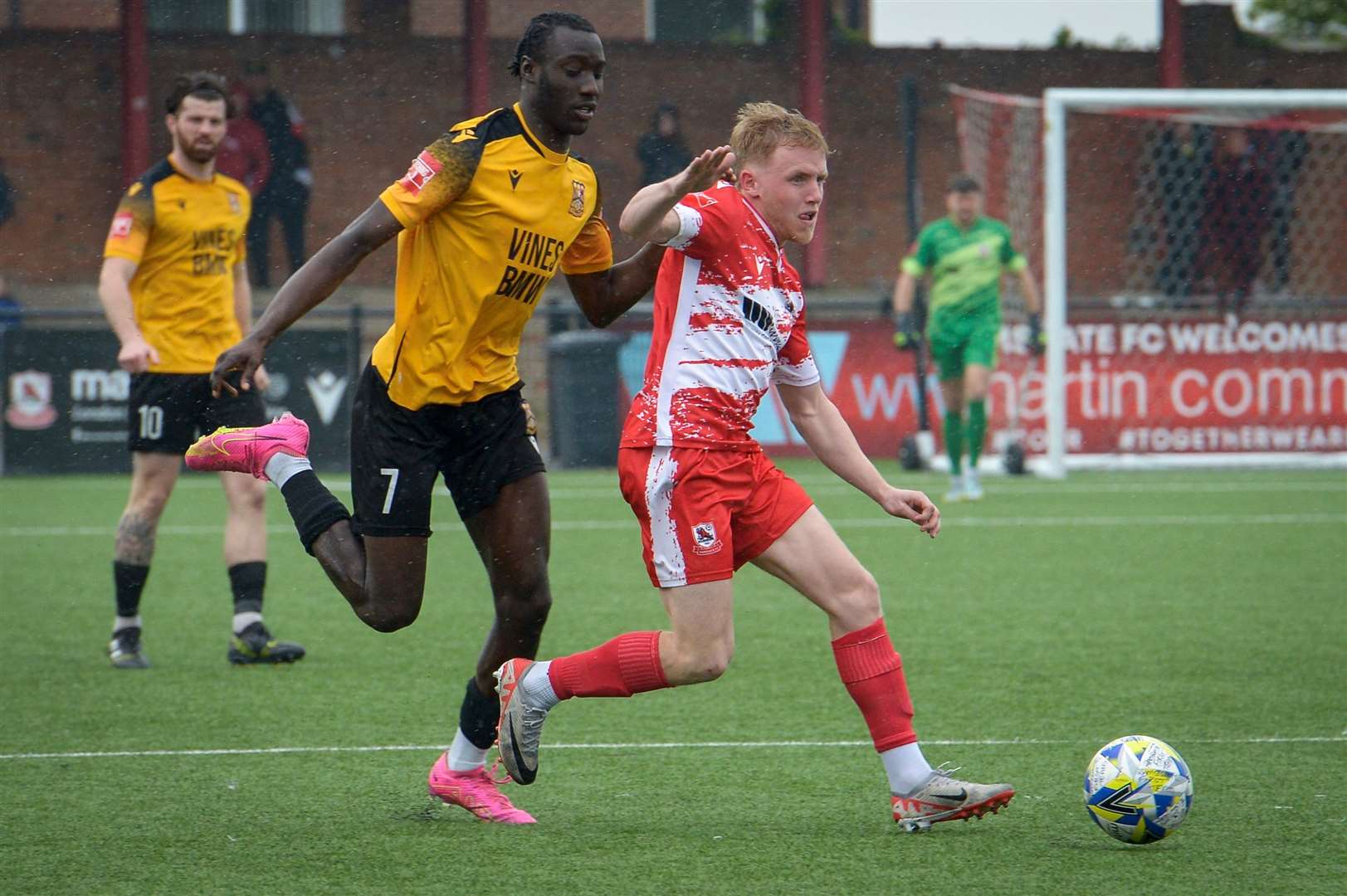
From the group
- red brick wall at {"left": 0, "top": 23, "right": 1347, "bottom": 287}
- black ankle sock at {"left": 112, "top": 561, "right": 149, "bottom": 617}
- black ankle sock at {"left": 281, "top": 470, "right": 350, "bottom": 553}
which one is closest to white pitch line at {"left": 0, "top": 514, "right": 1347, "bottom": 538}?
black ankle sock at {"left": 112, "top": 561, "right": 149, "bottom": 617}

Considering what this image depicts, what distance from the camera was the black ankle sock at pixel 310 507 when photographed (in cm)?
477

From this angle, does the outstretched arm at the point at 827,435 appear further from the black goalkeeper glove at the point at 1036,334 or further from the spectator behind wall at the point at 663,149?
the spectator behind wall at the point at 663,149

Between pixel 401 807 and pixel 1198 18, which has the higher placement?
pixel 1198 18

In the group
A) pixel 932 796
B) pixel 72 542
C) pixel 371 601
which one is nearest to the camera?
pixel 932 796

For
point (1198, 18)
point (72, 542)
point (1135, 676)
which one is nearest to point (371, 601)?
point (1135, 676)

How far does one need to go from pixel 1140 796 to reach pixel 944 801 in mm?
459

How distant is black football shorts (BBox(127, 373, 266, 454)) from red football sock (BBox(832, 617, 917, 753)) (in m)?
3.23

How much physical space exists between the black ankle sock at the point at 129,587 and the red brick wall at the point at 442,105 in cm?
1366

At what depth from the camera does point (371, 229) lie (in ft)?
14.1

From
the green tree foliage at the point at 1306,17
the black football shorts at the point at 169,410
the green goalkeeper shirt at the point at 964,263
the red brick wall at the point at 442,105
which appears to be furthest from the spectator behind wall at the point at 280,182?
the green tree foliage at the point at 1306,17

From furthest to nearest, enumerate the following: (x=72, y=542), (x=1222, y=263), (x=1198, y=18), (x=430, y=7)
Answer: (x=1198, y=18) < (x=430, y=7) < (x=1222, y=263) < (x=72, y=542)

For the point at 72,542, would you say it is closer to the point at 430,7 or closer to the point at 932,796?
Result: the point at 932,796

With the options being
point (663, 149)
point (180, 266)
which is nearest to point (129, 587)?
point (180, 266)

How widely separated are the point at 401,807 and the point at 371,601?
54 centimetres
